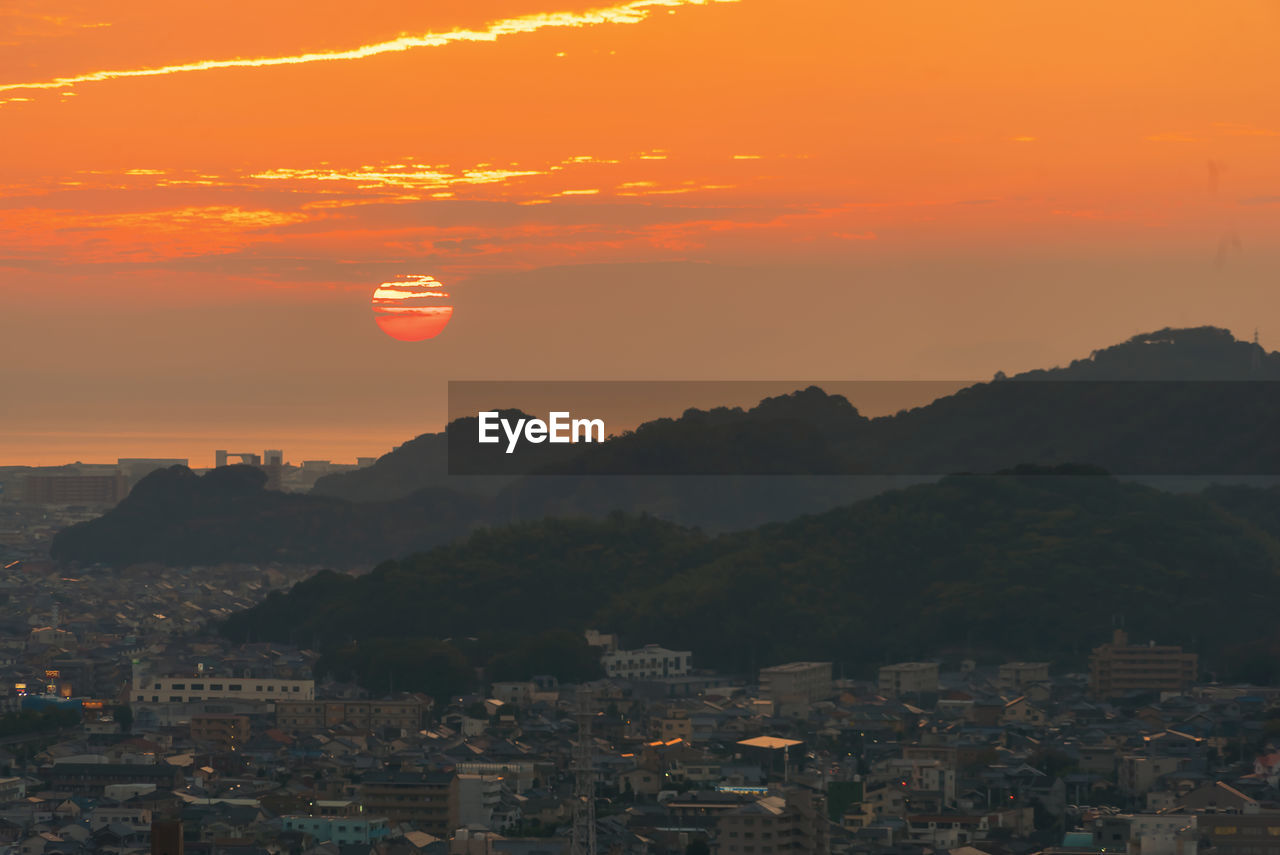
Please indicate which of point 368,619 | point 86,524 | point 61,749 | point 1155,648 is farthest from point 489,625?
point 86,524

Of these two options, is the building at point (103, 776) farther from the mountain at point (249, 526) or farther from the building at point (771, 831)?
the mountain at point (249, 526)

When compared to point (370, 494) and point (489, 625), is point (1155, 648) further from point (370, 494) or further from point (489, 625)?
point (370, 494)

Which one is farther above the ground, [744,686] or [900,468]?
[900,468]

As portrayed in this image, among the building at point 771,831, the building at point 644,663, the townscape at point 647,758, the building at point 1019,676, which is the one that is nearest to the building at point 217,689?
the townscape at point 647,758

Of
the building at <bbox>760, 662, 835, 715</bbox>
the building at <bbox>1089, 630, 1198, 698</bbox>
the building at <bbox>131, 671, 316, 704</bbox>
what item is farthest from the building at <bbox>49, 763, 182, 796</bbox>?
the building at <bbox>1089, 630, 1198, 698</bbox>

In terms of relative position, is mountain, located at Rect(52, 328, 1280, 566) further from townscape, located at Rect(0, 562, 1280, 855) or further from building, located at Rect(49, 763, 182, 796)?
building, located at Rect(49, 763, 182, 796)

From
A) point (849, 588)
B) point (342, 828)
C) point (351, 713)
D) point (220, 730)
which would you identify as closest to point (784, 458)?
point (849, 588)
